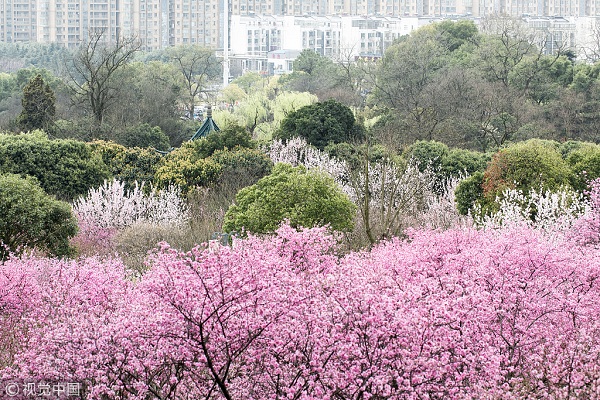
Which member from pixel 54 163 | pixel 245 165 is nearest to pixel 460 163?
pixel 245 165

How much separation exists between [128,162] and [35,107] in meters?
8.16

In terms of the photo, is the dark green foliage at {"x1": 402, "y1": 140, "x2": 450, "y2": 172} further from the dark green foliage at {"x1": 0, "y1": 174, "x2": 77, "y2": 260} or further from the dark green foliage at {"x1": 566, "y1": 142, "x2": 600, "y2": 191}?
the dark green foliage at {"x1": 0, "y1": 174, "x2": 77, "y2": 260}

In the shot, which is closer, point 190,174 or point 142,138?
point 190,174

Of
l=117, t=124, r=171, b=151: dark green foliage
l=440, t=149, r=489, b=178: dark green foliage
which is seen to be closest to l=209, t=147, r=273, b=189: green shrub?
l=440, t=149, r=489, b=178: dark green foliage

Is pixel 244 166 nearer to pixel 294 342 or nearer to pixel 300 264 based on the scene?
pixel 300 264

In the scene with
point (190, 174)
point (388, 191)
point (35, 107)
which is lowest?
point (388, 191)

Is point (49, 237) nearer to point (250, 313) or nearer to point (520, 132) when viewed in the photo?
point (250, 313)

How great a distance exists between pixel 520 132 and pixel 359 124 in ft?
23.2

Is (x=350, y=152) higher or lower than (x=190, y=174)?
higher

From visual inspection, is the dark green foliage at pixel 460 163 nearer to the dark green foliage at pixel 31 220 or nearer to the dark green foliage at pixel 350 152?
the dark green foliage at pixel 350 152

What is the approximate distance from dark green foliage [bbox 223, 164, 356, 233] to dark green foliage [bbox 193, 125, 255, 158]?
7518mm

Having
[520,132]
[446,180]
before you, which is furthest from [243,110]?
[446,180]

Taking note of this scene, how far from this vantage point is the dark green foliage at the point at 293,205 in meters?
13.4

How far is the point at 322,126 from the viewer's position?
23.7 metres
